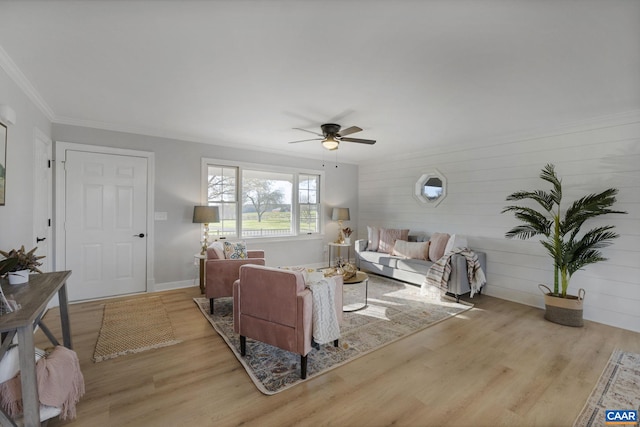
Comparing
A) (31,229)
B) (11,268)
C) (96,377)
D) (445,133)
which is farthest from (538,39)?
(31,229)

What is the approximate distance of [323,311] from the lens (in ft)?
7.63

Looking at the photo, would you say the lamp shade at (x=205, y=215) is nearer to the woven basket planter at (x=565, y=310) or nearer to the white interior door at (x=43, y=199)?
the white interior door at (x=43, y=199)

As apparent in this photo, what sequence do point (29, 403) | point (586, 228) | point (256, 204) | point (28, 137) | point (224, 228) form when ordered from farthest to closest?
point (256, 204) < point (224, 228) < point (586, 228) < point (28, 137) < point (29, 403)

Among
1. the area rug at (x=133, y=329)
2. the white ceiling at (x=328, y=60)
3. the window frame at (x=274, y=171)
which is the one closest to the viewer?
the white ceiling at (x=328, y=60)

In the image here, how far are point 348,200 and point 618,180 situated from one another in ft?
14.5

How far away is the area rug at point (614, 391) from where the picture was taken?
1866mm

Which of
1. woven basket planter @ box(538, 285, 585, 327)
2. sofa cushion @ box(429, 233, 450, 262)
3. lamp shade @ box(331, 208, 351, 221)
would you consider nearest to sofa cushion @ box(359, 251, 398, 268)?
sofa cushion @ box(429, 233, 450, 262)

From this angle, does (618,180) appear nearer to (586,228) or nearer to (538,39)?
(586,228)

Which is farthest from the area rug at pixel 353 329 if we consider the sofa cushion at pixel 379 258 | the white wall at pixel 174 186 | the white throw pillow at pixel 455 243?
the white wall at pixel 174 186

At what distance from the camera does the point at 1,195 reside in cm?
224

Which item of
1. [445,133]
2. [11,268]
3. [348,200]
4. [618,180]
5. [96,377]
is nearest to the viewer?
[11,268]

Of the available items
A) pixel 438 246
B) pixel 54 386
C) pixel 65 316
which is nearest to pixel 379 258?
pixel 438 246

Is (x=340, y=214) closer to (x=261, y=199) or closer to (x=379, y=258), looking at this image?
(x=379, y=258)

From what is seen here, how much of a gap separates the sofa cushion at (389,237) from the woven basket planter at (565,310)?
2.35 m
